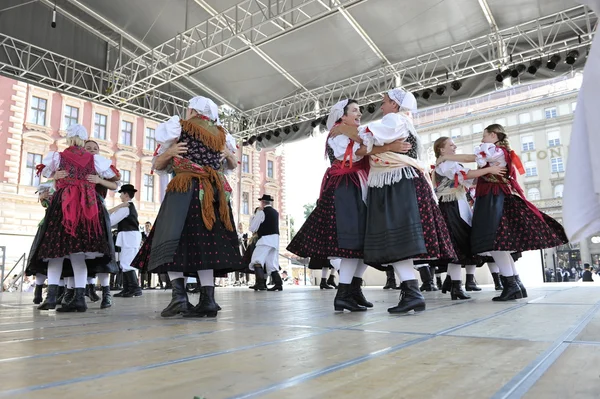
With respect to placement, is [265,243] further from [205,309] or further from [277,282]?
[205,309]

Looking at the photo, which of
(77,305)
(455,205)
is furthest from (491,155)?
(77,305)

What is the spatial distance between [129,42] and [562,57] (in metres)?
9.02

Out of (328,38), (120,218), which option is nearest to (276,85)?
(328,38)

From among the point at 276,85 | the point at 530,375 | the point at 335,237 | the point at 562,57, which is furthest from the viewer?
the point at 276,85

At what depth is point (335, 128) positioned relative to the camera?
279cm

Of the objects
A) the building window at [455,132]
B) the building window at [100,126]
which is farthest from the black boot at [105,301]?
the building window at [455,132]

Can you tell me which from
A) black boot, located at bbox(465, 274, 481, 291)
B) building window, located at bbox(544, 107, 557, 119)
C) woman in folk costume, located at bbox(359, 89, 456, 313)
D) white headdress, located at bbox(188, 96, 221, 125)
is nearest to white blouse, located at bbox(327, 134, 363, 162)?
woman in folk costume, located at bbox(359, 89, 456, 313)

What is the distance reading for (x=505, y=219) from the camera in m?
3.38

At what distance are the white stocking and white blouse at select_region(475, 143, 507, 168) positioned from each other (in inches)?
55.6

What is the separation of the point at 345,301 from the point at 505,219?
5.13 feet

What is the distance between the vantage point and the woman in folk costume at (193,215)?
2.45 metres

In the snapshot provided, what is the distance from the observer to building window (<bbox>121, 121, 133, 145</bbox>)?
19.1m

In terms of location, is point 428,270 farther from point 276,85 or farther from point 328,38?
point 276,85

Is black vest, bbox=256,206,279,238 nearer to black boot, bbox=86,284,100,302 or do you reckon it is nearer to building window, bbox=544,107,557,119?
black boot, bbox=86,284,100,302
